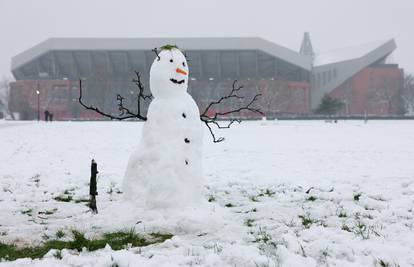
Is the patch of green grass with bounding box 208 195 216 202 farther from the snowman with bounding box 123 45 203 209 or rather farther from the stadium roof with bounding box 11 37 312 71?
the stadium roof with bounding box 11 37 312 71

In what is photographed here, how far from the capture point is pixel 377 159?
12641 millimetres

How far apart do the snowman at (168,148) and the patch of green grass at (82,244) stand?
29.1 inches

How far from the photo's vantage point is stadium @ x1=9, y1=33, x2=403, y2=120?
74562 millimetres

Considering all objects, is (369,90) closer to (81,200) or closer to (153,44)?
(153,44)

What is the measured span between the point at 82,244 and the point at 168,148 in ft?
Answer: 5.51

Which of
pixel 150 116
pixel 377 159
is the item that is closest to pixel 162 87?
pixel 150 116

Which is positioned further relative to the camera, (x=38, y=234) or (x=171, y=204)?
(x=171, y=204)

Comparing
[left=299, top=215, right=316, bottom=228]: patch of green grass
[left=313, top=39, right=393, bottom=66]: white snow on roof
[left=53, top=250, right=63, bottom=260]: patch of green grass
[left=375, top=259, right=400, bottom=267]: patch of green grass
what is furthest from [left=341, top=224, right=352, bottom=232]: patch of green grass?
[left=313, top=39, right=393, bottom=66]: white snow on roof

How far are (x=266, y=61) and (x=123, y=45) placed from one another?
94.3 feet

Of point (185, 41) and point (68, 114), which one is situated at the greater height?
point (185, 41)

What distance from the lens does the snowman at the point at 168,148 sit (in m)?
5.26

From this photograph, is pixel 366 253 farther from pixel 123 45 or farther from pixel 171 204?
pixel 123 45

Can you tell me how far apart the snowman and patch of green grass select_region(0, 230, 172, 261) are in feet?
2.42

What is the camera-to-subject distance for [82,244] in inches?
168
